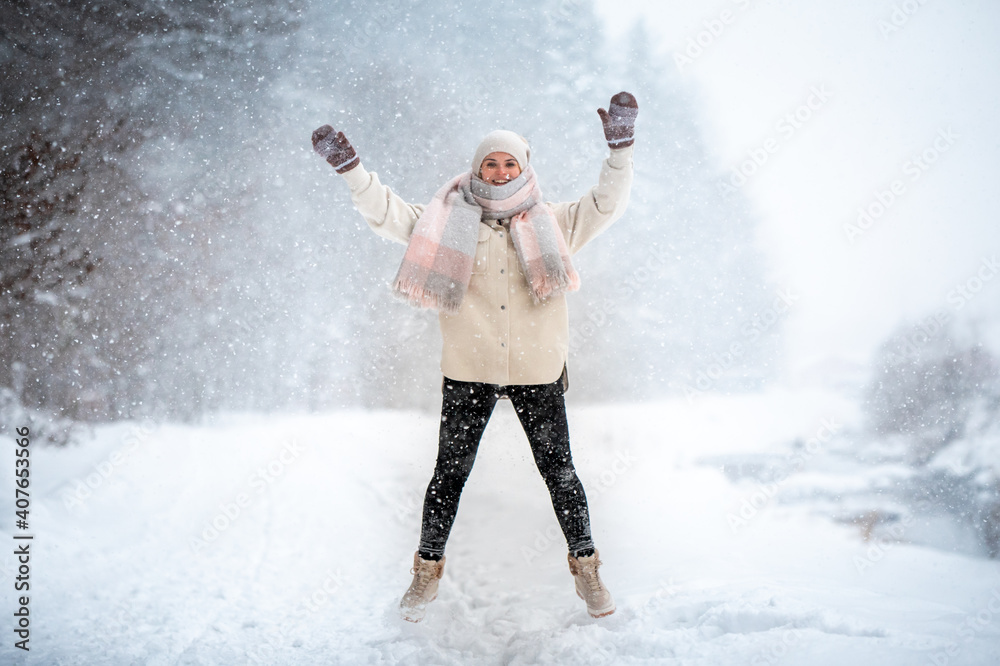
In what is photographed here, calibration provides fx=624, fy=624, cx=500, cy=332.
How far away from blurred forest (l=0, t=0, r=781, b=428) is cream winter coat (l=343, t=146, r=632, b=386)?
139cm

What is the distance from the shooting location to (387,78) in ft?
10.8

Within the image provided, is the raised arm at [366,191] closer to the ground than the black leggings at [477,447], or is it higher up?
higher up

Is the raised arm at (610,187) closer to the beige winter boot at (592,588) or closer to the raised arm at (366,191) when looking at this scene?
the raised arm at (366,191)

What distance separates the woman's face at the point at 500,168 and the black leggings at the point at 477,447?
656 mm

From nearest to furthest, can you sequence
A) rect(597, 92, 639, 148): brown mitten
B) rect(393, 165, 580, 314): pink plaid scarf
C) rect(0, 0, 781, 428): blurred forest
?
rect(597, 92, 639, 148): brown mitten → rect(393, 165, 580, 314): pink plaid scarf → rect(0, 0, 781, 428): blurred forest

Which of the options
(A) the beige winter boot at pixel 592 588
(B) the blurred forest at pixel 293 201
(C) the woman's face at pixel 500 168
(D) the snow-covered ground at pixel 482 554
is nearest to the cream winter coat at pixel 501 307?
(C) the woman's face at pixel 500 168

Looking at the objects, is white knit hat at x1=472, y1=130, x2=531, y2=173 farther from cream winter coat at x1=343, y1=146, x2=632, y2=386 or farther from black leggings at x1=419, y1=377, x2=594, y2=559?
black leggings at x1=419, y1=377, x2=594, y2=559

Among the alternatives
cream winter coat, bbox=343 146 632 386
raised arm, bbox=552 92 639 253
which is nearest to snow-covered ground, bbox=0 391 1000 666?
cream winter coat, bbox=343 146 632 386

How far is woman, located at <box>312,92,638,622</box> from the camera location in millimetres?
1921

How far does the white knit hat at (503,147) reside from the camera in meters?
1.95

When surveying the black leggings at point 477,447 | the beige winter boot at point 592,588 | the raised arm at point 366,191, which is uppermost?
the raised arm at point 366,191

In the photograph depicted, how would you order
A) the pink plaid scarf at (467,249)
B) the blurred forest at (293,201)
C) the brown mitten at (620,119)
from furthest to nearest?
the blurred forest at (293,201)
the pink plaid scarf at (467,249)
the brown mitten at (620,119)

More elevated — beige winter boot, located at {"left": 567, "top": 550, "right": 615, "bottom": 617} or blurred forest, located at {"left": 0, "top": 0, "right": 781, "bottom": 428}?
blurred forest, located at {"left": 0, "top": 0, "right": 781, "bottom": 428}

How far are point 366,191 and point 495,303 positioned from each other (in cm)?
53
